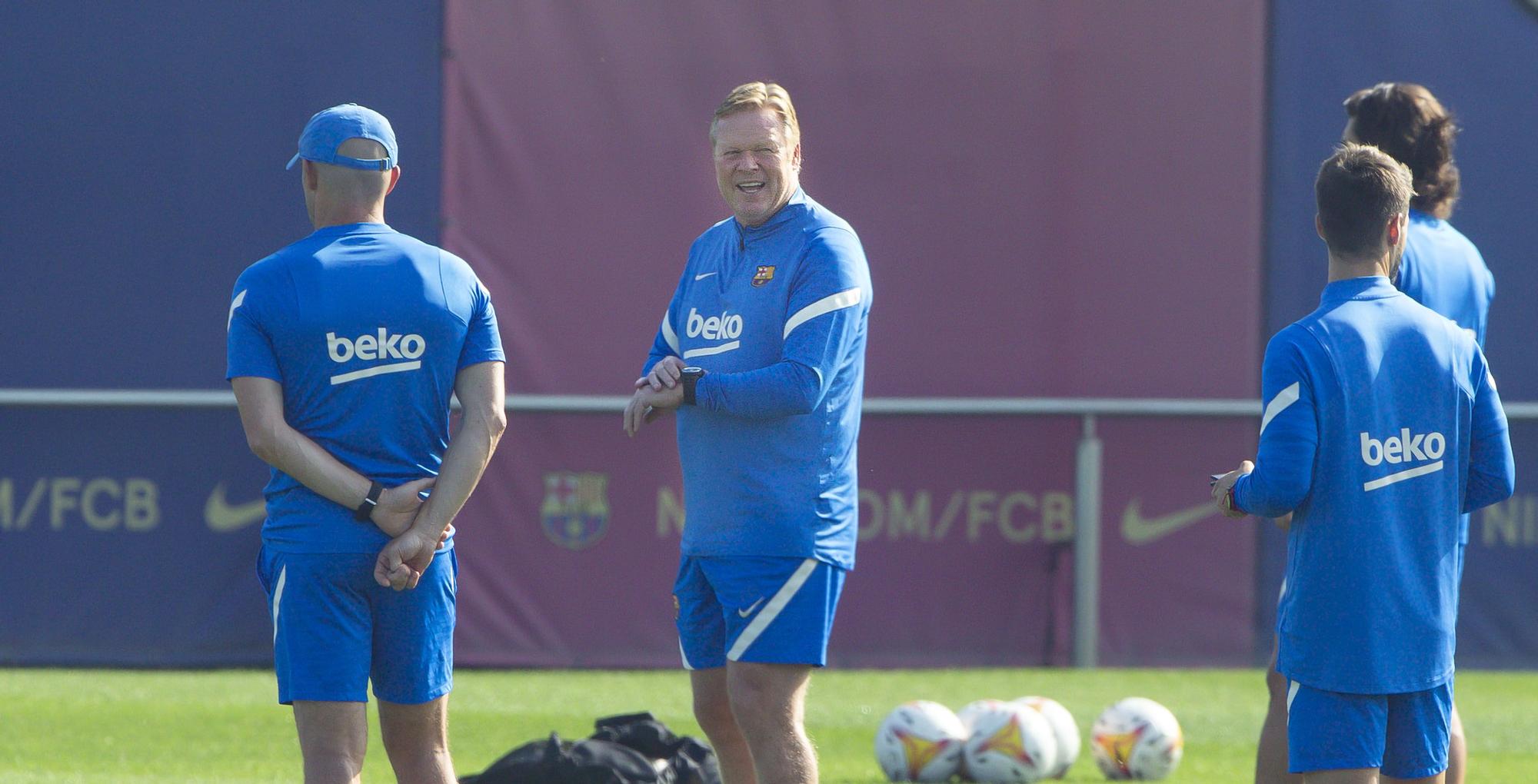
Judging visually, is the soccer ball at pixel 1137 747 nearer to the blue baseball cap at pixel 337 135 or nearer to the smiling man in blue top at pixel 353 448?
the smiling man in blue top at pixel 353 448

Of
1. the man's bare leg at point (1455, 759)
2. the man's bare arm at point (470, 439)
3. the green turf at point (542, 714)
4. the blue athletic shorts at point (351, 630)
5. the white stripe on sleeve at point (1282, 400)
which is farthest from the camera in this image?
the green turf at point (542, 714)

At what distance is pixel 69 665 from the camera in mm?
8047

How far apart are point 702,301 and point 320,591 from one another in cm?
106

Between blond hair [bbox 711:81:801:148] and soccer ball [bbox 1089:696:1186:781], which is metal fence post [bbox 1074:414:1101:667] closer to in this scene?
soccer ball [bbox 1089:696:1186:781]

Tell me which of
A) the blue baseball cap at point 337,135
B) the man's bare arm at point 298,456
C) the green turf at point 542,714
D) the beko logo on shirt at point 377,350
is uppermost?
the blue baseball cap at point 337,135

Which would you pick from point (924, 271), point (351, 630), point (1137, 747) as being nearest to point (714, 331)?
point (351, 630)

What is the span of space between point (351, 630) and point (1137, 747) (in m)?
2.97

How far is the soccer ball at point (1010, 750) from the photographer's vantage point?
205 inches

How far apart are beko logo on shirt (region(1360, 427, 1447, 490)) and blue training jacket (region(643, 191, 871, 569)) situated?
3.56 ft

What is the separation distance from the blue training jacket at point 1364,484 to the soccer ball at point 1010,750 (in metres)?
2.19

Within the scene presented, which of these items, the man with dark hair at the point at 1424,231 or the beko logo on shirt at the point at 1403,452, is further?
the man with dark hair at the point at 1424,231

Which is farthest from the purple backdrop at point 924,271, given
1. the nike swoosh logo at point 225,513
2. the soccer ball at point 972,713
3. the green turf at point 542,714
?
the soccer ball at point 972,713

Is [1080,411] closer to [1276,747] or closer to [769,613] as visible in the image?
[1276,747]

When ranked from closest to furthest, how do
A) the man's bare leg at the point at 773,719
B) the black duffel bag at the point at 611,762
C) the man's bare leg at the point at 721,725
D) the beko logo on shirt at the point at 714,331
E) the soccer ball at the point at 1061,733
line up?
1. the man's bare leg at the point at 773,719
2. the beko logo on shirt at the point at 714,331
3. the man's bare leg at the point at 721,725
4. the black duffel bag at the point at 611,762
5. the soccer ball at the point at 1061,733
